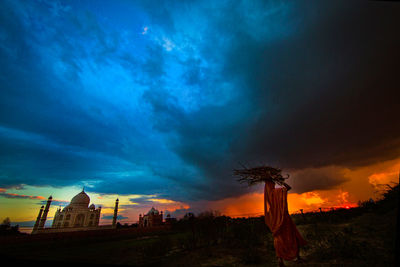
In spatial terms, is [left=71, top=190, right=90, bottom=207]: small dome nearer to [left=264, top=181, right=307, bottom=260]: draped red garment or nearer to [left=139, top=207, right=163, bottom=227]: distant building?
[left=139, top=207, right=163, bottom=227]: distant building

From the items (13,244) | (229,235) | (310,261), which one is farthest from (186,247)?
(13,244)

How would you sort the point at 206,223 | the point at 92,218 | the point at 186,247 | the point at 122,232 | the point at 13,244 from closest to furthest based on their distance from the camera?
the point at 186,247, the point at 13,244, the point at 206,223, the point at 122,232, the point at 92,218

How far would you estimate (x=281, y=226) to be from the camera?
636 centimetres

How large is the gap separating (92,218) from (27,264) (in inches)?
1936

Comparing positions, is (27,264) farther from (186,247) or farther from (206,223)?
(206,223)

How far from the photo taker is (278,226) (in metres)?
6.33

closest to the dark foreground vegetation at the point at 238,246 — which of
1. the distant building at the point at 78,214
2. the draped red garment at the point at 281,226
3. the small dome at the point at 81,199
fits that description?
the draped red garment at the point at 281,226

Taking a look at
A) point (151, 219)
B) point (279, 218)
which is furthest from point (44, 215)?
point (279, 218)

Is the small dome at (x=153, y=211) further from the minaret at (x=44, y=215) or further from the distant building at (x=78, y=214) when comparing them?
the minaret at (x=44, y=215)

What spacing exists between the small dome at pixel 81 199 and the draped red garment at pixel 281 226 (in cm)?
4844

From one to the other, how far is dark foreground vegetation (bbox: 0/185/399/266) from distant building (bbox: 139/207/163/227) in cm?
2061

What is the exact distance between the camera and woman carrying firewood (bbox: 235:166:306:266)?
6.23 metres

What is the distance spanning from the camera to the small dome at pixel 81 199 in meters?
39.0

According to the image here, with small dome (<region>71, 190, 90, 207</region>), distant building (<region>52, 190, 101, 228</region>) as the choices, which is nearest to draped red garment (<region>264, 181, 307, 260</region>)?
distant building (<region>52, 190, 101, 228</region>)
